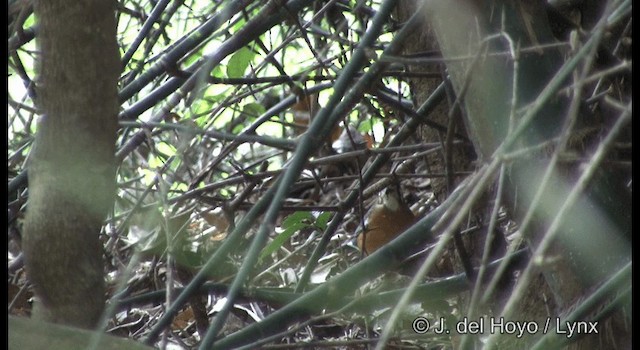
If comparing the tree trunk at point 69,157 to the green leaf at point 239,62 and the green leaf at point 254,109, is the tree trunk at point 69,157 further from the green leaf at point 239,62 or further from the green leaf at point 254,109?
the green leaf at point 254,109

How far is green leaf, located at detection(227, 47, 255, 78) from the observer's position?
146cm

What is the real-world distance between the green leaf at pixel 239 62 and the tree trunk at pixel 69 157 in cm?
64

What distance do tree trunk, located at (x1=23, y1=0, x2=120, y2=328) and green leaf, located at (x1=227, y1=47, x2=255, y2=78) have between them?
64 centimetres

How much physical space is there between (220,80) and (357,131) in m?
1.02

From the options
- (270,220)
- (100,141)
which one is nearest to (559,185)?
(270,220)

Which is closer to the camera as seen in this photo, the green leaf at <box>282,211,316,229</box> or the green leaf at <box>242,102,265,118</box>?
the green leaf at <box>282,211,316,229</box>

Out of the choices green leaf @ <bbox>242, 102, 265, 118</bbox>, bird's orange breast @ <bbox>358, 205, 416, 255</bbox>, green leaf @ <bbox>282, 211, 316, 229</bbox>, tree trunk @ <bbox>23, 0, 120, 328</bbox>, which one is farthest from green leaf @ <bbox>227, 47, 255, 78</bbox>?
tree trunk @ <bbox>23, 0, 120, 328</bbox>

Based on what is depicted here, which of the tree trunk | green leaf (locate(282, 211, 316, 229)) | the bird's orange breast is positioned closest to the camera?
the tree trunk

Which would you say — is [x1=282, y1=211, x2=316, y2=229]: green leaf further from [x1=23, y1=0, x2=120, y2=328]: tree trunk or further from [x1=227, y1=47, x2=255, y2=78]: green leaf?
[x1=23, y1=0, x2=120, y2=328]: tree trunk

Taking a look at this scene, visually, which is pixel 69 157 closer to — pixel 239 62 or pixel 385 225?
pixel 239 62

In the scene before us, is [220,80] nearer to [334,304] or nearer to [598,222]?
[334,304]

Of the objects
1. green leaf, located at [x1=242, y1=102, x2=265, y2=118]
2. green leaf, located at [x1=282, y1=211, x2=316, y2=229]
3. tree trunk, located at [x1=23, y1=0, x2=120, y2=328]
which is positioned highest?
green leaf, located at [x1=242, y1=102, x2=265, y2=118]

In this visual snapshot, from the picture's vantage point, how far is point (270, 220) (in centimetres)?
91
